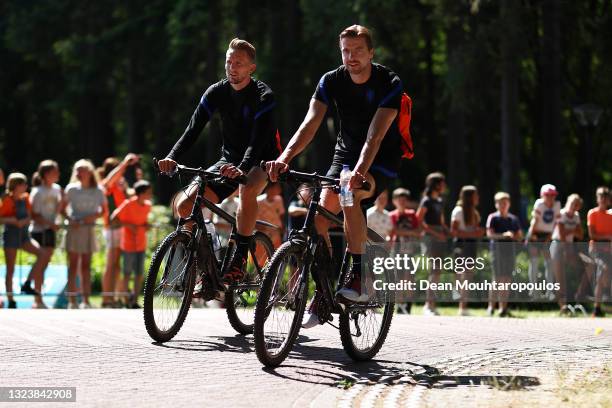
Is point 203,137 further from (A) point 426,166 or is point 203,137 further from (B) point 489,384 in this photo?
(B) point 489,384

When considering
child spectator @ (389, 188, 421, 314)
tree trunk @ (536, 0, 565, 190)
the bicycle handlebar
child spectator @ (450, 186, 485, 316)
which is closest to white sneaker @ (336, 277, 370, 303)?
the bicycle handlebar

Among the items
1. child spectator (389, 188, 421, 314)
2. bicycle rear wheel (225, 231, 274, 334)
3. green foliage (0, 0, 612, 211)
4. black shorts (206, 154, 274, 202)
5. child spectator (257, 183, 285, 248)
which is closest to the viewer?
black shorts (206, 154, 274, 202)

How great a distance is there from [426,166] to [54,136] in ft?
57.2

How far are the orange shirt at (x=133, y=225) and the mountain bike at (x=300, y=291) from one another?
7.88 meters

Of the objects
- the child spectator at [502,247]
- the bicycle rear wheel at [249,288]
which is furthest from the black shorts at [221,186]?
the child spectator at [502,247]

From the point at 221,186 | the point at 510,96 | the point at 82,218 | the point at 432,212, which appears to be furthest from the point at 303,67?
the point at 221,186

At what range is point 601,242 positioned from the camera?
1633 centimetres

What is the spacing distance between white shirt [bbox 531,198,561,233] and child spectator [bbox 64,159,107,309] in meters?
5.20

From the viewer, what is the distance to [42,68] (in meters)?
42.9

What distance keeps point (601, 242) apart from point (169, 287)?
8122mm

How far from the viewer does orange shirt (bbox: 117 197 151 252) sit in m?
16.5

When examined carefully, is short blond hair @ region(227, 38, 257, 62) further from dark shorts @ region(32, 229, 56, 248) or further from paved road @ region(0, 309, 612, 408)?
dark shorts @ region(32, 229, 56, 248)

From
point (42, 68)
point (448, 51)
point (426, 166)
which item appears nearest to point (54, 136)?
point (42, 68)

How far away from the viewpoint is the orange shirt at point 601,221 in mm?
16359
